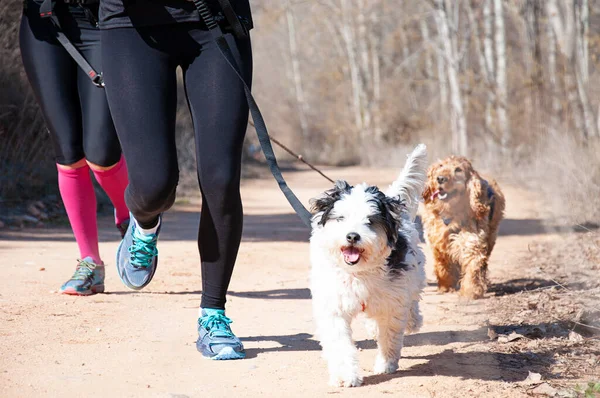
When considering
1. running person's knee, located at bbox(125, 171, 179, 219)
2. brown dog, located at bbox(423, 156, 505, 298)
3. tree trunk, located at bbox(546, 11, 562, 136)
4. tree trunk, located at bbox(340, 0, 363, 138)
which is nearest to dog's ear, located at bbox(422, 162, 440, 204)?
brown dog, located at bbox(423, 156, 505, 298)

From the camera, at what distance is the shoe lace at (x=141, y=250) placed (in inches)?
198

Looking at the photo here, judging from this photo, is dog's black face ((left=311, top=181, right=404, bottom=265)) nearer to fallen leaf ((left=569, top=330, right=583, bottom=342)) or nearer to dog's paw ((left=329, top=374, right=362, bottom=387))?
dog's paw ((left=329, top=374, right=362, bottom=387))

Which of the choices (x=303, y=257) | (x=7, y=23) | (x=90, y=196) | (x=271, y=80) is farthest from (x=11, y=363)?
(x=271, y=80)

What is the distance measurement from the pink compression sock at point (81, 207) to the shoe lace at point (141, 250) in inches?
51.2

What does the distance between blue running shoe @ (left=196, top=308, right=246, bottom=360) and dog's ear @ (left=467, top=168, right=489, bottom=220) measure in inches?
125

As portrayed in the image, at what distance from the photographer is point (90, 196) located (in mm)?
6348

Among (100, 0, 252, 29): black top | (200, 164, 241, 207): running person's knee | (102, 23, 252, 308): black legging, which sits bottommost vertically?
(200, 164, 241, 207): running person's knee

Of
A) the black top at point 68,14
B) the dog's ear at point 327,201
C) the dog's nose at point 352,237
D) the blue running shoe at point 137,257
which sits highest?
the black top at point 68,14

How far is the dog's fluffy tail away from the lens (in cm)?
525

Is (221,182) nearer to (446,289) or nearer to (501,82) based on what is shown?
(446,289)

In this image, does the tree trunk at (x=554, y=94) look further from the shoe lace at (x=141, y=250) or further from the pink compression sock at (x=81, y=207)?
the shoe lace at (x=141, y=250)

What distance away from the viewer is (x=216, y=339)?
466 centimetres

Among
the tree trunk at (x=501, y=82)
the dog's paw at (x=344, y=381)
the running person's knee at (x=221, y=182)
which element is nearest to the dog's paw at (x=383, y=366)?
the dog's paw at (x=344, y=381)

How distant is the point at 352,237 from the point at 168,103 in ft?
3.78
